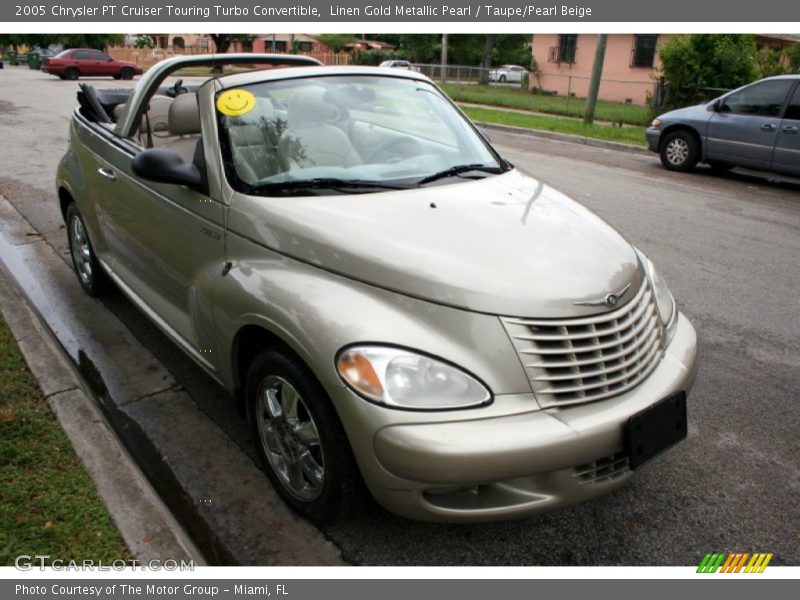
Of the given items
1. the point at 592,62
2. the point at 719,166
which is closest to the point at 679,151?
the point at 719,166

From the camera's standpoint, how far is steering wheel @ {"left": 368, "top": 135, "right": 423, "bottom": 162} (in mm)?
3420

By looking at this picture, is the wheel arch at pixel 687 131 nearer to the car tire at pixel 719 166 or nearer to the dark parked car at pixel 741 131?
the dark parked car at pixel 741 131

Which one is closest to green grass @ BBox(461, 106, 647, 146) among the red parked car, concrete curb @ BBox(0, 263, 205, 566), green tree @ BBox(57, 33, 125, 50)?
concrete curb @ BBox(0, 263, 205, 566)

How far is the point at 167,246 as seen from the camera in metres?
3.61

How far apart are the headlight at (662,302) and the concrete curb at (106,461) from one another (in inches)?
85.1

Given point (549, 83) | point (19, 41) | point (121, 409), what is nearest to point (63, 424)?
point (121, 409)

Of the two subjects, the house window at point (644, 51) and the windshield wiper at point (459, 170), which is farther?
the house window at point (644, 51)

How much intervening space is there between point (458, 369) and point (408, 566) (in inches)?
33.5

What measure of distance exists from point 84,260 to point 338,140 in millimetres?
2865

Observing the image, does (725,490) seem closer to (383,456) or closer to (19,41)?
(383,456)

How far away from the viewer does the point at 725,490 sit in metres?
3.07

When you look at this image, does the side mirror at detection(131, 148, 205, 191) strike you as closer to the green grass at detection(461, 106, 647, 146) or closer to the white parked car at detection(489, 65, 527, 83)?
the green grass at detection(461, 106, 647, 146)

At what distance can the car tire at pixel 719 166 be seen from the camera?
36.4ft


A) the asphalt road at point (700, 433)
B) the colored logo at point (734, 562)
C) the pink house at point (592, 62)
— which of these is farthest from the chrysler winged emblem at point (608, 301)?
the pink house at point (592, 62)
